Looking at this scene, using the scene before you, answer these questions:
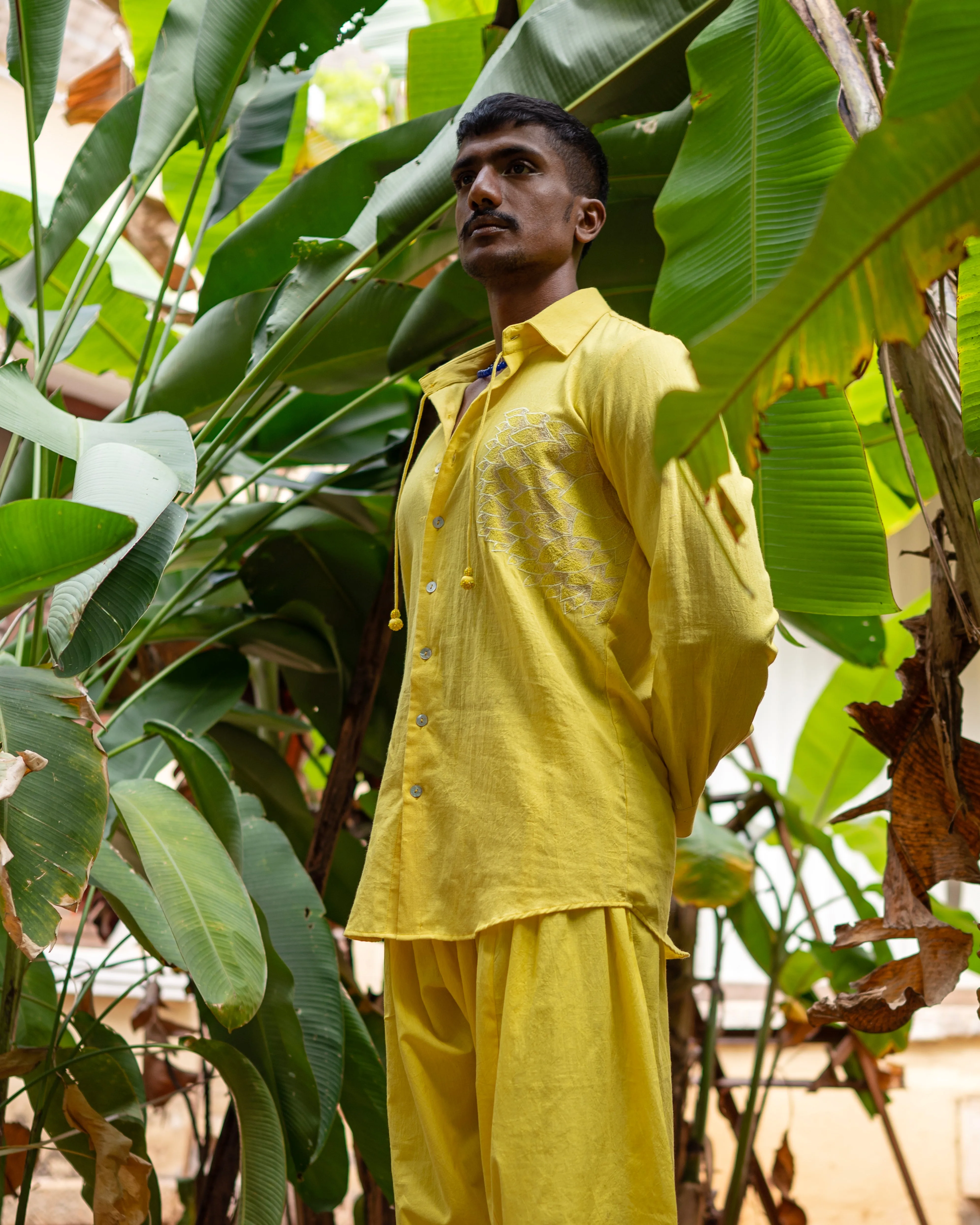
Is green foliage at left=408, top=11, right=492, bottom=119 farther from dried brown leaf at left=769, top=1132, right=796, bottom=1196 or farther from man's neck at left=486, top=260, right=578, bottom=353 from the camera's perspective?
dried brown leaf at left=769, top=1132, right=796, bottom=1196

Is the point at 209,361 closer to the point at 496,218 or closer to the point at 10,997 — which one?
the point at 496,218

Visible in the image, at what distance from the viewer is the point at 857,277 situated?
0.52 meters

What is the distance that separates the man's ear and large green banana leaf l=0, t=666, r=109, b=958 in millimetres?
604

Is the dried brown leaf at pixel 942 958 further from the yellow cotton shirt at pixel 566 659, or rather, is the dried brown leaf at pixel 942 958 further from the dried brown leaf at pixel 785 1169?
the dried brown leaf at pixel 785 1169

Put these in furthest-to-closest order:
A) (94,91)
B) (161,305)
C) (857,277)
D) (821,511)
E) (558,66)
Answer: (94,91), (161,305), (558,66), (821,511), (857,277)

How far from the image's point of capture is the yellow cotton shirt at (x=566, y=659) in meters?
0.83

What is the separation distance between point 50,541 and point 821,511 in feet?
2.31

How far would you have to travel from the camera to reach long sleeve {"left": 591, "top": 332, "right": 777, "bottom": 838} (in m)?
0.83

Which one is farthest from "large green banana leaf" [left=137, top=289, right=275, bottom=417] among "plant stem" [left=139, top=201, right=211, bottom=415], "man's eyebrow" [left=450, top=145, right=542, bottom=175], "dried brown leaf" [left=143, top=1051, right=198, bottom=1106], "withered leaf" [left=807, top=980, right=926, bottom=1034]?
"dried brown leaf" [left=143, top=1051, right=198, bottom=1106]

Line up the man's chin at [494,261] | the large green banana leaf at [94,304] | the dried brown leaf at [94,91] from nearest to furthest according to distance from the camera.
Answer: the man's chin at [494,261], the large green banana leaf at [94,304], the dried brown leaf at [94,91]

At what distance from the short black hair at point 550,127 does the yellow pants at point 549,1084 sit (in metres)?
0.66

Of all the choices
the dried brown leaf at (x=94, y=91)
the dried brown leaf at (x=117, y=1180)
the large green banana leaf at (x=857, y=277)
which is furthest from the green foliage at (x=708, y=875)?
the dried brown leaf at (x=94, y=91)

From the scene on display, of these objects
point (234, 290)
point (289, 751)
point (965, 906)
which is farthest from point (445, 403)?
point (965, 906)

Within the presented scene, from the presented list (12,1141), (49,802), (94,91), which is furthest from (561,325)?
(94,91)
